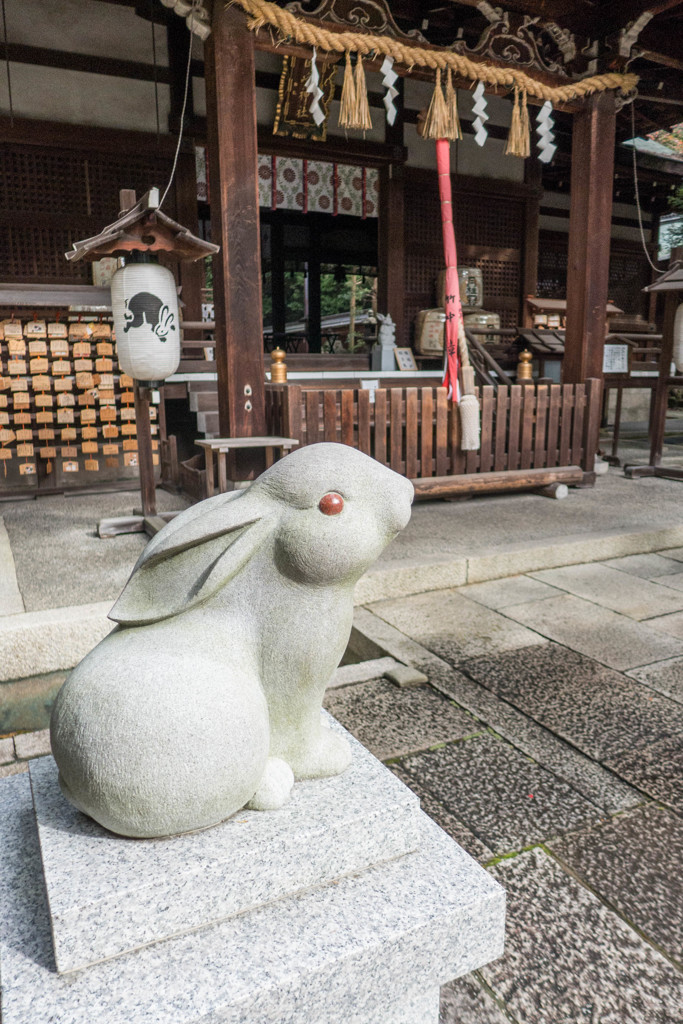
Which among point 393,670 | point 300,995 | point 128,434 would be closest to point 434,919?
point 300,995

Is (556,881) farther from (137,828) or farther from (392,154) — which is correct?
(392,154)

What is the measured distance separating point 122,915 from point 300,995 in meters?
0.37

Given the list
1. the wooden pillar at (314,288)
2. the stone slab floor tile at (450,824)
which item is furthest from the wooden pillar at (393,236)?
the stone slab floor tile at (450,824)

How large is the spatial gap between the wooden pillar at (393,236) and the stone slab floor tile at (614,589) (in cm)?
702

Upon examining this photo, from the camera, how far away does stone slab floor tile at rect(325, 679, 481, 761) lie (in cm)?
278

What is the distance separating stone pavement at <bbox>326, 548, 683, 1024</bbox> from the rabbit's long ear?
116 centimetres

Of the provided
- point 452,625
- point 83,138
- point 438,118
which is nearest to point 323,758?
point 452,625

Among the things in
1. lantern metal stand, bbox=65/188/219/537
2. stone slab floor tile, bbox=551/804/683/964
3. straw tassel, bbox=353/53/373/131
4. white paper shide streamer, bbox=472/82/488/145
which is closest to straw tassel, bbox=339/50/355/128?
straw tassel, bbox=353/53/373/131

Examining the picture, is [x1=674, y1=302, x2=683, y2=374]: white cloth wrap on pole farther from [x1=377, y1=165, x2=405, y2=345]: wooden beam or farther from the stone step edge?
[x1=377, y1=165, x2=405, y2=345]: wooden beam

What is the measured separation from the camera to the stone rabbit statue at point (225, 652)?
138cm

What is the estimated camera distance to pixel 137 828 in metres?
1.42

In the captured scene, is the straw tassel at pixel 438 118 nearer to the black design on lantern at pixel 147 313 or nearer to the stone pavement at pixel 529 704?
the black design on lantern at pixel 147 313

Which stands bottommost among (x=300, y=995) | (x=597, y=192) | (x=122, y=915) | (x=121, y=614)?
(x=300, y=995)

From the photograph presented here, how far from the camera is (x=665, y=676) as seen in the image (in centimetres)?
337
